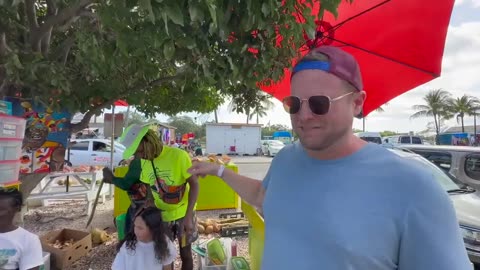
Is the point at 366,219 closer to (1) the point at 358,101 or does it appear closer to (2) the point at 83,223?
(1) the point at 358,101

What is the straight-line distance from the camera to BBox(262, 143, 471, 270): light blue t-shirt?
104 cm

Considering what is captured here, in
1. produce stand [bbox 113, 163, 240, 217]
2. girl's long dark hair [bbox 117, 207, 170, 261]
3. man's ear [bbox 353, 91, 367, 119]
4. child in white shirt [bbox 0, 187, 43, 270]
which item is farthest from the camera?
produce stand [bbox 113, 163, 240, 217]

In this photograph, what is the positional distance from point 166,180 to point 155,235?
53 centimetres

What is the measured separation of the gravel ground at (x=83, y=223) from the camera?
4.46 metres

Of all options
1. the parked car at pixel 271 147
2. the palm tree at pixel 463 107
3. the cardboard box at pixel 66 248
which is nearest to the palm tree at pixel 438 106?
the palm tree at pixel 463 107

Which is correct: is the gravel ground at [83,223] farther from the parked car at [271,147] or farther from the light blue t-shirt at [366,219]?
the parked car at [271,147]

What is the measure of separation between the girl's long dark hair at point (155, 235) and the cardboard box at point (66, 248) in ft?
5.35

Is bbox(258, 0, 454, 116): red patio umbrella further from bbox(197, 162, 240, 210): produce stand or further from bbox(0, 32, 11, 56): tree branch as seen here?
bbox(197, 162, 240, 210): produce stand

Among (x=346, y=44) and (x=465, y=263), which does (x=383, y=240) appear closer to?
(x=465, y=263)

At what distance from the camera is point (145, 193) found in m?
3.51

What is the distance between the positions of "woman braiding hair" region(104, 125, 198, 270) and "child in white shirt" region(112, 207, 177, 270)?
0.21m

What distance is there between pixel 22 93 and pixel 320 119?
288cm

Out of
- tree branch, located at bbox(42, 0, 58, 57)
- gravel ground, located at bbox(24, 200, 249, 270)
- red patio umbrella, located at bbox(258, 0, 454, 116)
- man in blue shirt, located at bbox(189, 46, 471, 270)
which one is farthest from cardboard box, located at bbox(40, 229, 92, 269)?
man in blue shirt, located at bbox(189, 46, 471, 270)

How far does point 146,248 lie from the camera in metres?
2.90
